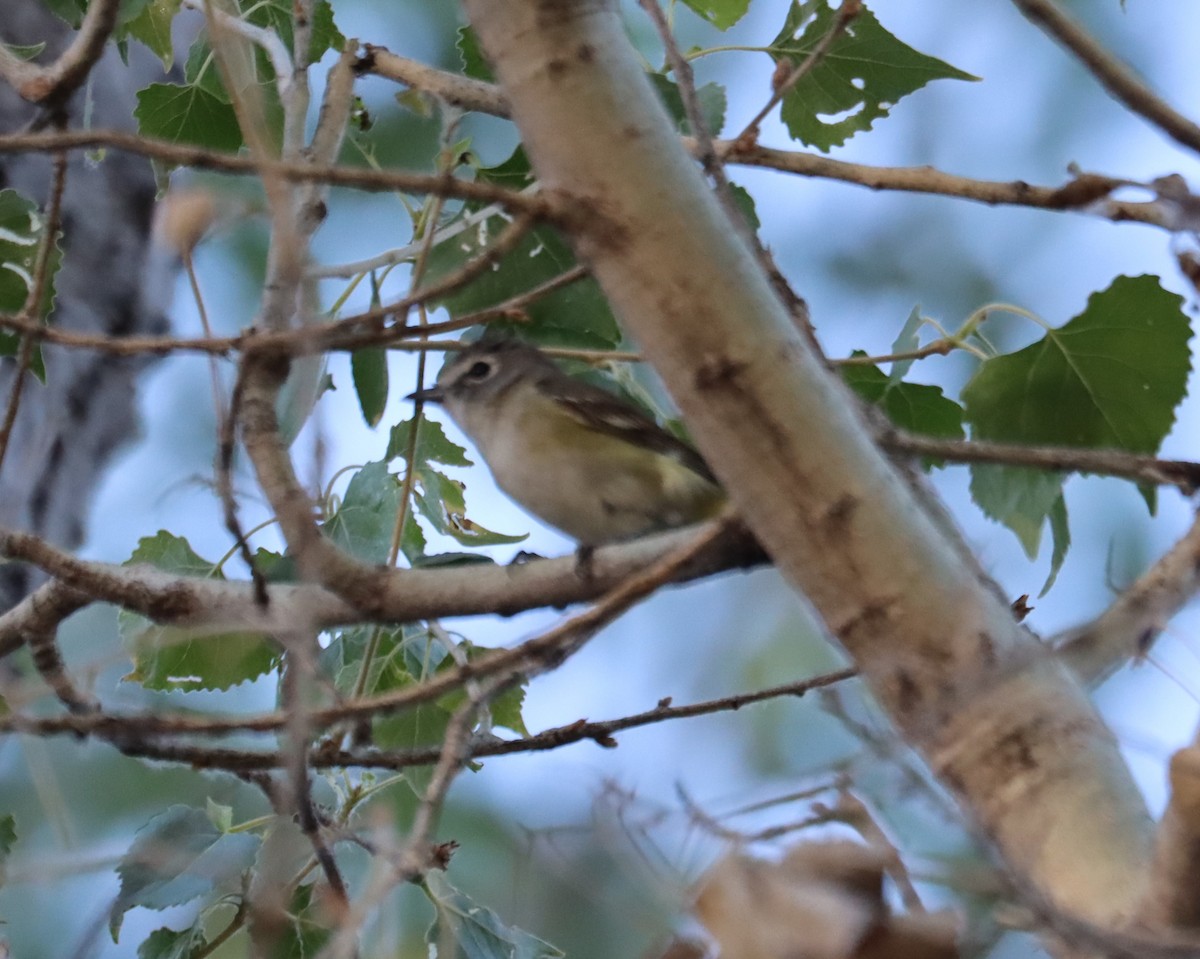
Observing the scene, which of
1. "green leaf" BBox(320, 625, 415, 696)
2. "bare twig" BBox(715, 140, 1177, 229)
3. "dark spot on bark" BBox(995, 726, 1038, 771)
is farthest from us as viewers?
"green leaf" BBox(320, 625, 415, 696)

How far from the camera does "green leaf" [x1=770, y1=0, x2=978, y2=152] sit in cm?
153

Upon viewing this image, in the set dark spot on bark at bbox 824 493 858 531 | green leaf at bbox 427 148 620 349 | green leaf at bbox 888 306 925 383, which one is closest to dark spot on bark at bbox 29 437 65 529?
green leaf at bbox 427 148 620 349

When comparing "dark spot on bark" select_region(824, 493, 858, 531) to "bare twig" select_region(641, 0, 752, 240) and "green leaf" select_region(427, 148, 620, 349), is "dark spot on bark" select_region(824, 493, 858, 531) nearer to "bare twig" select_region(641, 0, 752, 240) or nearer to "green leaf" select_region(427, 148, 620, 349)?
"bare twig" select_region(641, 0, 752, 240)

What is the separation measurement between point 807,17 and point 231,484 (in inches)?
38.8

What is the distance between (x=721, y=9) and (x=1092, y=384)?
68 centimetres

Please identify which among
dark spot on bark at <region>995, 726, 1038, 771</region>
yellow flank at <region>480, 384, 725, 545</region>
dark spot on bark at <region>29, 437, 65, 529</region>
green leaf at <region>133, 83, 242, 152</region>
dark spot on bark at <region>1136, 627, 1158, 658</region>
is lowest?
dark spot on bark at <region>995, 726, 1038, 771</region>

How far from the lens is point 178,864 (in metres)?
1.32

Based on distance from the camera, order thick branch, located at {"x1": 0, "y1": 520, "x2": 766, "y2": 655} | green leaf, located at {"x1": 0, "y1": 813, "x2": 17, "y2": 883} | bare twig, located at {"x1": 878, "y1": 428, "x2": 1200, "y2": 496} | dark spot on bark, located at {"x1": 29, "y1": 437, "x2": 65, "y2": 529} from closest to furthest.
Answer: bare twig, located at {"x1": 878, "y1": 428, "x2": 1200, "y2": 496} → thick branch, located at {"x1": 0, "y1": 520, "x2": 766, "y2": 655} → green leaf, located at {"x1": 0, "y1": 813, "x2": 17, "y2": 883} → dark spot on bark, located at {"x1": 29, "y1": 437, "x2": 65, "y2": 529}

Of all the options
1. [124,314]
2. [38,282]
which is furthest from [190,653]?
[124,314]

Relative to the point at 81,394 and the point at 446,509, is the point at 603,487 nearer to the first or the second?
the point at 446,509

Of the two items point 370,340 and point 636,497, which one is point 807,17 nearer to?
point 636,497

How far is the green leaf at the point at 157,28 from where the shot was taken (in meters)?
1.55

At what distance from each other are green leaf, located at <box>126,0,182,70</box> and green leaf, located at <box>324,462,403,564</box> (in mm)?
568

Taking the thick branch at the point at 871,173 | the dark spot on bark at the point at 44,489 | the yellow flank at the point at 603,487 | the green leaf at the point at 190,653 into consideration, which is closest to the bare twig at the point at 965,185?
the thick branch at the point at 871,173
